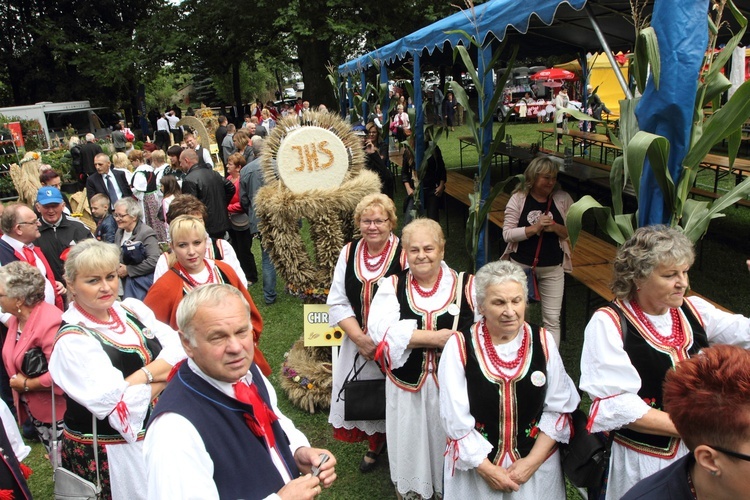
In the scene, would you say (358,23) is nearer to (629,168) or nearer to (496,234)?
(496,234)

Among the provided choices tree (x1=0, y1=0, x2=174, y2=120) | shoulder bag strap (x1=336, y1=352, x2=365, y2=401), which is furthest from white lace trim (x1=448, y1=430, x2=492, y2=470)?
tree (x1=0, y1=0, x2=174, y2=120)

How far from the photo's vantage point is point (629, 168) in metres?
2.28

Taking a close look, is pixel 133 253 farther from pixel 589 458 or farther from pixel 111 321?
pixel 589 458

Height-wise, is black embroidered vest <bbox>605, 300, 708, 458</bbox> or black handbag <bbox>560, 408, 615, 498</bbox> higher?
black embroidered vest <bbox>605, 300, 708, 458</bbox>

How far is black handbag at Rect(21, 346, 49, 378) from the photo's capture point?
2.92 m

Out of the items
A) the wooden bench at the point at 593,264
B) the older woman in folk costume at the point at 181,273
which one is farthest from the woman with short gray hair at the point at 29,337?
the wooden bench at the point at 593,264

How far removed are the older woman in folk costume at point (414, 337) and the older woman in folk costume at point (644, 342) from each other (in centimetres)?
79

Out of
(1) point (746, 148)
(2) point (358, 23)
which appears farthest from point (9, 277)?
(2) point (358, 23)

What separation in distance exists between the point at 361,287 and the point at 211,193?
11.3 ft

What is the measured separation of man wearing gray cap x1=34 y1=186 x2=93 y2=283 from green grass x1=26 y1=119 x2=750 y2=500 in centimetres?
149

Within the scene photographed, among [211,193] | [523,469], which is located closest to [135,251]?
[211,193]

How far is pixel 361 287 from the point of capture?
3271mm

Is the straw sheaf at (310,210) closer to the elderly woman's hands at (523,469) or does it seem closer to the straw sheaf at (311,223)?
the straw sheaf at (311,223)

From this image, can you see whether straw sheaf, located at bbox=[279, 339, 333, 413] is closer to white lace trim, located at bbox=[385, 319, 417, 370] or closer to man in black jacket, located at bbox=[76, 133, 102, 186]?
white lace trim, located at bbox=[385, 319, 417, 370]
